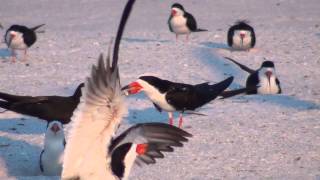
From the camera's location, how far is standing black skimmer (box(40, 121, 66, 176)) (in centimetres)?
655

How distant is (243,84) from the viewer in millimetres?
11086

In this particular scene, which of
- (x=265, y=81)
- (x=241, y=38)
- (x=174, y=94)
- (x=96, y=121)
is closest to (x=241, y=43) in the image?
(x=241, y=38)

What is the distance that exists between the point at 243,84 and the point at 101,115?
704cm

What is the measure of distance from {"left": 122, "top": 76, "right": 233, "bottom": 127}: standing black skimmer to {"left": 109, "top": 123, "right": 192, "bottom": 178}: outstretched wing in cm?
272

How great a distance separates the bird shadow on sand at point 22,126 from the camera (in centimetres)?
803

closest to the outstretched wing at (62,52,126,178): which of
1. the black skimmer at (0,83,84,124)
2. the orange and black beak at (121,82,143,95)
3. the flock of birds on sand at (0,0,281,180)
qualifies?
the flock of birds on sand at (0,0,281,180)

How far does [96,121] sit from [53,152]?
248cm

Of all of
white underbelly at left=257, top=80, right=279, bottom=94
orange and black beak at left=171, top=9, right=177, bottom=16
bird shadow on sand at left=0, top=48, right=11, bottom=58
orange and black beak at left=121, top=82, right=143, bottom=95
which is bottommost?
white underbelly at left=257, top=80, right=279, bottom=94

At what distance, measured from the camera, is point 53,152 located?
664 cm

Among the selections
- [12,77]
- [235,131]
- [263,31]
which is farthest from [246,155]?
[263,31]

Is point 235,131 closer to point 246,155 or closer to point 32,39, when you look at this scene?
point 246,155

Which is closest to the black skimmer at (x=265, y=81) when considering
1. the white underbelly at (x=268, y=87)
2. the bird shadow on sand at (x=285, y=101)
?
the white underbelly at (x=268, y=87)

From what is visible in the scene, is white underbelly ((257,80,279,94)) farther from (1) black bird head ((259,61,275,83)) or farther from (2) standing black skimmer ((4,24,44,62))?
(2) standing black skimmer ((4,24,44,62))

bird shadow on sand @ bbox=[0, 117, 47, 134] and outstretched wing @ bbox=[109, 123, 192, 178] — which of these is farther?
bird shadow on sand @ bbox=[0, 117, 47, 134]
